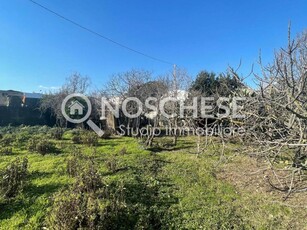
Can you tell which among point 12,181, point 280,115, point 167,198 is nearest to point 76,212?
point 167,198

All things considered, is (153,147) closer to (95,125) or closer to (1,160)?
(1,160)

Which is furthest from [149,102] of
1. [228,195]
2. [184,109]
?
[228,195]

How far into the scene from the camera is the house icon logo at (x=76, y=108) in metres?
18.2

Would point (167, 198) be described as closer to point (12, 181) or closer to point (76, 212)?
point (76, 212)

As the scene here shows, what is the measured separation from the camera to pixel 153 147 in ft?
34.0

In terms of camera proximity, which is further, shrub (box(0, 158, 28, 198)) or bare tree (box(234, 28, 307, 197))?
shrub (box(0, 158, 28, 198))

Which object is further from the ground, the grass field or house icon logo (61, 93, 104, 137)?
house icon logo (61, 93, 104, 137)

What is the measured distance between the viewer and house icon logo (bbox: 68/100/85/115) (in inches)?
715

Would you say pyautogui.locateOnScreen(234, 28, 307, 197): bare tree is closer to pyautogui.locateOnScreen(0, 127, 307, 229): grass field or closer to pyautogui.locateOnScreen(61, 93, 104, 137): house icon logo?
pyautogui.locateOnScreen(0, 127, 307, 229): grass field

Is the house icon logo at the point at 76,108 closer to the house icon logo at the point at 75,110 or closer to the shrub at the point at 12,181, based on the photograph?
the house icon logo at the point at 75,110

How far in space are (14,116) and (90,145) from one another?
13.8 metres

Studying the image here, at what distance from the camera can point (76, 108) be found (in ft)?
60.1

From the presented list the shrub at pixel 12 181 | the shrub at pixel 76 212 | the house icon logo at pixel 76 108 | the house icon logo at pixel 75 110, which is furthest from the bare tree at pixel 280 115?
the house icon logo at pixel 76 108

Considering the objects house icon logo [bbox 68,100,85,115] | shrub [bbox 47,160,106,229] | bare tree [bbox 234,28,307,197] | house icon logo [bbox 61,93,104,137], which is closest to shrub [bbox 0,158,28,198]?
shrub [bbox 47,160,106,229]
